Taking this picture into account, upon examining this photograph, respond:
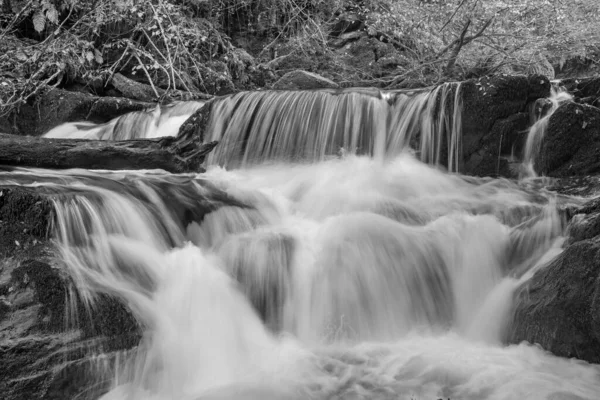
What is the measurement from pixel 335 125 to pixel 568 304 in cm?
436

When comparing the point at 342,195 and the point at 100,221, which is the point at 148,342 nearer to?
the point at 100,221

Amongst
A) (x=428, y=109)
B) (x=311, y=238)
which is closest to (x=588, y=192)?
(x=428, y=109)

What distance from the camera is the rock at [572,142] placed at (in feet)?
20.3

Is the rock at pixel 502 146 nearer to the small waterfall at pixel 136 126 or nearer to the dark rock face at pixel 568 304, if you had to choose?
the dark rock face at pixel 568 304

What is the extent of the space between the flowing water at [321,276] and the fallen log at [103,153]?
19cm

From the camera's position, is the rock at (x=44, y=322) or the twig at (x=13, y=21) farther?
the twig at (x=13, y=21)

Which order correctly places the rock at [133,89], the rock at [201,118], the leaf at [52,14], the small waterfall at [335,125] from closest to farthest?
1. the small waterfall at [335,125]
2. the rock at [201,118]
3. the rock at [133,89]
4. the leaf at [52,14]

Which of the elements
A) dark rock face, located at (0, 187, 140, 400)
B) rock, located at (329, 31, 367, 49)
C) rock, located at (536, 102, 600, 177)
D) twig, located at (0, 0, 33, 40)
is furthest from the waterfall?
rock, located at (329, 31, 367, 49)

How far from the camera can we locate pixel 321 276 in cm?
471

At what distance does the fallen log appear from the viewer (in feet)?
18.0

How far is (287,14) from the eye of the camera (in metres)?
12.8

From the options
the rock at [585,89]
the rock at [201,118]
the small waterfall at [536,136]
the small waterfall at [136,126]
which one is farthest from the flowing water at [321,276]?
the small waterfall at [136,126]

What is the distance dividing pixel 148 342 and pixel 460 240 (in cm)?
295

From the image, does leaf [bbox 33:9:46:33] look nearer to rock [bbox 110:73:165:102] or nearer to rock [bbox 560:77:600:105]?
rock [bbox 110:73:165:102]
